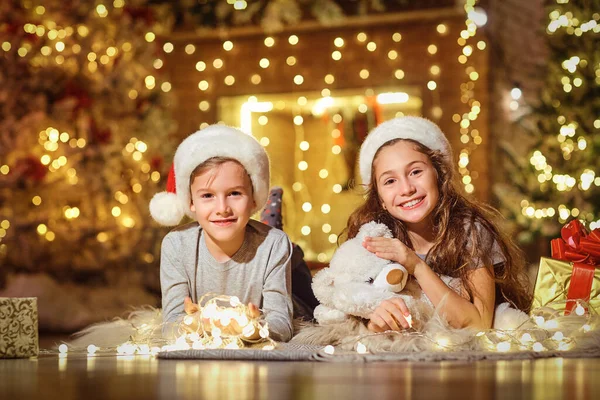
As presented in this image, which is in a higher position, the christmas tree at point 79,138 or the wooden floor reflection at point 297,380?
the christmas tree at point 79,138

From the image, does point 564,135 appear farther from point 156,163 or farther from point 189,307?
point 189,307

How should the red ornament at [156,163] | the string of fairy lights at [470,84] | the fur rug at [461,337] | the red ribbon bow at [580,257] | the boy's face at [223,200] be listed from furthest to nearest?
the string of fairy lights at [470,84] < the red ornament at [156,163] < the red ribbon bow at [580,257] < the boy's face at [223,200] < the fur rug at [461,337]

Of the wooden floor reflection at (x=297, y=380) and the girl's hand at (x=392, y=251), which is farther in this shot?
the girl's hand at (x=392, y=251)

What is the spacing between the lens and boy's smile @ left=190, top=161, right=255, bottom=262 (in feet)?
8.16

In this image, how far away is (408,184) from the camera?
2.49 meters

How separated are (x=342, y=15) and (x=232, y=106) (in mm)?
1148

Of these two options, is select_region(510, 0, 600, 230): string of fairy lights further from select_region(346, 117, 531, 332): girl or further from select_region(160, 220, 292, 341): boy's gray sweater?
select_region(160, 220, 292, 341): boy's gray sweater

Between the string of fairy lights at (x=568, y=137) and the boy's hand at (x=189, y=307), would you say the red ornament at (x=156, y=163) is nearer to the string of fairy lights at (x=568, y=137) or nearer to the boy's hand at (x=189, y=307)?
the string of fairy lights at (x=568, y=137)

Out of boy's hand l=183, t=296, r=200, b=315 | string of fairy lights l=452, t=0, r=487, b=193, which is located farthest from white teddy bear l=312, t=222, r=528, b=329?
string of fairy lights l=452, t=0, r=487, b=193

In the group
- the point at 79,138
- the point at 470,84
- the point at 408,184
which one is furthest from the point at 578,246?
the point at 79,138

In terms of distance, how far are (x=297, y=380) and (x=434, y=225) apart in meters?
1.13

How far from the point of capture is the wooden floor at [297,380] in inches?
53.8

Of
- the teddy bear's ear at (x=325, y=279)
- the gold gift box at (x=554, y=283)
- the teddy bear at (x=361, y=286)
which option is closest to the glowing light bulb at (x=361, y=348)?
the teddy bear at (x=361, y=286)

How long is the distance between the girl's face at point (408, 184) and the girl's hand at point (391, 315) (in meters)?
0.33
